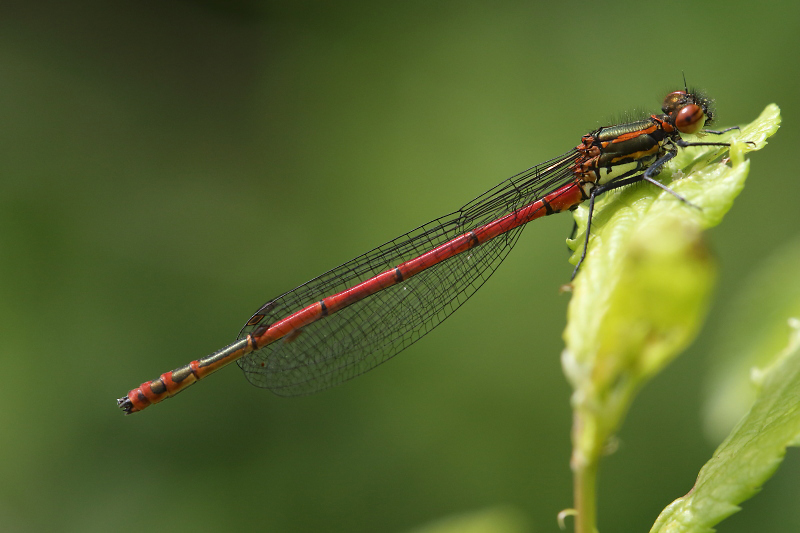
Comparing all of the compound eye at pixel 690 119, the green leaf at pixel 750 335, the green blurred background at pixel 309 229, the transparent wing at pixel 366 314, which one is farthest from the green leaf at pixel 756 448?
the green blurred background at pixel 309 229

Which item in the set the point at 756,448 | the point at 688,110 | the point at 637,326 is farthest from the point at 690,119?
the point at 637,326

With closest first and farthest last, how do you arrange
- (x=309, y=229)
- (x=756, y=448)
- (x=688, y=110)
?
(x=756, y=448)
(x=688, y=110)
(x=309, y=229)

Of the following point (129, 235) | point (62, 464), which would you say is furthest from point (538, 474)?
point (129, 235)

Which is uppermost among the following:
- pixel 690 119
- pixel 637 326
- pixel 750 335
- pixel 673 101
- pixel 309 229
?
pixel 309 229

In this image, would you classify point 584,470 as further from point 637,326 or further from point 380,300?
point 380,300

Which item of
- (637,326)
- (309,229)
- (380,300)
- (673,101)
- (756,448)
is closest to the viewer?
(637,326)

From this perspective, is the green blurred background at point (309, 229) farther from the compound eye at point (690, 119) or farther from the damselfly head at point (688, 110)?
the compound eye at point (690, 119)

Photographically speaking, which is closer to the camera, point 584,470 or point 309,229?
point 584,470

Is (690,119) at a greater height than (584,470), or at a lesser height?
greater
